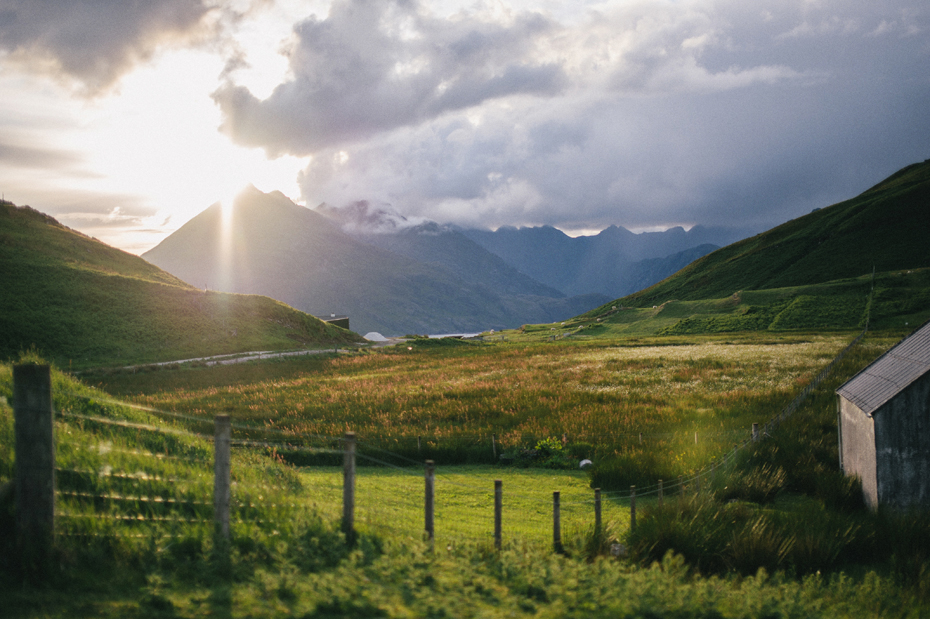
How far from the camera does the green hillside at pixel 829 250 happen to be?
13175cm

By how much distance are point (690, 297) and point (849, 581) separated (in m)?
154

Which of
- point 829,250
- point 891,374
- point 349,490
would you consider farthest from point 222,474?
point 829,250

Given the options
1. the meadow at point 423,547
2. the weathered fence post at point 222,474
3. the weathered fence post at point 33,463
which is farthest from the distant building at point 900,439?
the weathered fence post at point 33,463

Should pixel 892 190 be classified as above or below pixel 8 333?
above

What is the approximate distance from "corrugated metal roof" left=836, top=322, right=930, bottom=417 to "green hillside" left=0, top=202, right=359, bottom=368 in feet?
210

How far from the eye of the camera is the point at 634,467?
1545 cm

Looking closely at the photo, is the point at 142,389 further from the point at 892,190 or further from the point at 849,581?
the point at 892,190

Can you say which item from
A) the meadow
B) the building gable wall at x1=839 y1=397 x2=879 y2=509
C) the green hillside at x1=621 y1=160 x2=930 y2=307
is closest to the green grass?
the meadow

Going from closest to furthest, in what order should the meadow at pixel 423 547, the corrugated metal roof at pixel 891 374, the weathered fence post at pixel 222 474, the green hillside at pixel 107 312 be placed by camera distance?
1. the meadow at pixel 423 547
2. the weathered fence post at pixel 222 474
3. the corrugated metal roof at pixel 891 374
4. the green hillside at pixel 107 312

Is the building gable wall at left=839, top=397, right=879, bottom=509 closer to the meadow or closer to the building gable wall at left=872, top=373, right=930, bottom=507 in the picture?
the building gable wall at left=872, top=373, right=930, bottom=507

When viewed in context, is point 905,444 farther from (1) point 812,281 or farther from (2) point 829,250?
(2) point 829,250

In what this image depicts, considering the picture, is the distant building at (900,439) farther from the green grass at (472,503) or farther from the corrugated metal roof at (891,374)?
the green grass at (472,503)

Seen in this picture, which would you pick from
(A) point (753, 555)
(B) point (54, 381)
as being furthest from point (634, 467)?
(B) point (54, 381)

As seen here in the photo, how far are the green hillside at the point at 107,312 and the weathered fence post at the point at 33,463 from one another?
5829 centimetres
